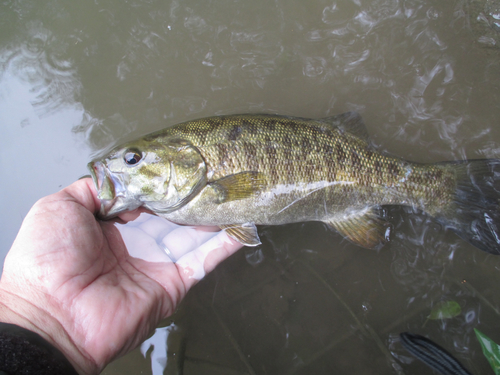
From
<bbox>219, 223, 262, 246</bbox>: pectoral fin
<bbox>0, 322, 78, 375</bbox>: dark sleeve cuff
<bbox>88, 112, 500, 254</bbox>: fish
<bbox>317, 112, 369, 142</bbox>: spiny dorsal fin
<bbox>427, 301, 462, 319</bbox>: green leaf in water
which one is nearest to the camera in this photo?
<bbox>0, 322, 78, 375</bbox>: dark sleeve cuff

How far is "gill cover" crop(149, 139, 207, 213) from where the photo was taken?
2.51 meters

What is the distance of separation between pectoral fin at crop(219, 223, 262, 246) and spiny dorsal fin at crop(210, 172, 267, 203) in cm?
30

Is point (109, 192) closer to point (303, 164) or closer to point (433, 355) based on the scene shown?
point (303, 164)

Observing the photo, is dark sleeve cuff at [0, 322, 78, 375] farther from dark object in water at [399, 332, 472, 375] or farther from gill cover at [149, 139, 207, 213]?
dark object in water at [399, 332, 472, 375]

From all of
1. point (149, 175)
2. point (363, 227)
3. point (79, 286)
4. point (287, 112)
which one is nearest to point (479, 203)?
point (363, 227)

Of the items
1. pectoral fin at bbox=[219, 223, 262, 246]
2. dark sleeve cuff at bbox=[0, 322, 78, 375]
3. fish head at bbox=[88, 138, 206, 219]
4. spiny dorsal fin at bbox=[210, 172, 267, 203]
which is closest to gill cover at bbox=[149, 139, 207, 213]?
fish head at bbox=[88, 138, 206, 219]

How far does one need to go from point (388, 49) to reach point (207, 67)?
7.36ft

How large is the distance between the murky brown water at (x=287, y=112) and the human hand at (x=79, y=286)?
2.92 ft

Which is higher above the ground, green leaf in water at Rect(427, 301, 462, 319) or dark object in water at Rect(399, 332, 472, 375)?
dark object in water at Rect(399, 332, 472, 375)

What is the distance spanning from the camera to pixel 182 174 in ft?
8.25

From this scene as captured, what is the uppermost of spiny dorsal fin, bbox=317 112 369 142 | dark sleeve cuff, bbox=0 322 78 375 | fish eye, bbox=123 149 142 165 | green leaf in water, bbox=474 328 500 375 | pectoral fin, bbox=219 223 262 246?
fish eye, bbox=123 149 142 165

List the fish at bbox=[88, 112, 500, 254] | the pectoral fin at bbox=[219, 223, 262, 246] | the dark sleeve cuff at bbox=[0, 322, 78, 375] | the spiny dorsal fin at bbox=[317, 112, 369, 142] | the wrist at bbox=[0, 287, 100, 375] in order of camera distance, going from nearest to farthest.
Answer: the dark sleeve cuff at bbox=[0, 322, 78, 375]
the wrist at bbox=[0, 287, 100, 375]
the fish at bbox=[88, 112, 500, 254]
the pectoral fin at bbox=[219, 223, 262, 246]
the spiny dorsal fin at bbox=[317, 112, 369, 142]

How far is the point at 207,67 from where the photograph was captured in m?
3.78

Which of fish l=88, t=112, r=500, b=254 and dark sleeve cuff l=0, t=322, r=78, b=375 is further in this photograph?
fish l=88, t=112, r=500, b=254
